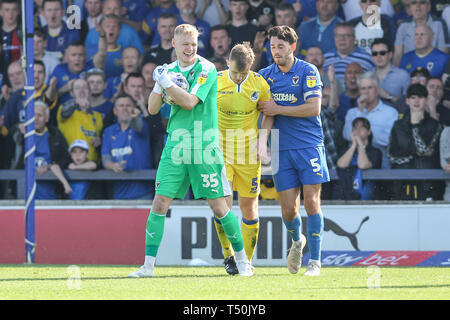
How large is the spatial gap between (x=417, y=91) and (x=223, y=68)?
239 centimetres

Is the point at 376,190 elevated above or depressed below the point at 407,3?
below

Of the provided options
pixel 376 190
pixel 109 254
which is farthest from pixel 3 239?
pixel 376 190

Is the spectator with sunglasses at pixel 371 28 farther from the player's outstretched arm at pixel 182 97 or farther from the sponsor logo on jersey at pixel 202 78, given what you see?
the player's outstretched arm at pixel 182 97

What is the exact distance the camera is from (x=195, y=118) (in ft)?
25.2

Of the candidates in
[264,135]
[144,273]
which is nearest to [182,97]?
[264,135]

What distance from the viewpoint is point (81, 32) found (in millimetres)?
12227

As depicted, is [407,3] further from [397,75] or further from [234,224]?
[234,224]

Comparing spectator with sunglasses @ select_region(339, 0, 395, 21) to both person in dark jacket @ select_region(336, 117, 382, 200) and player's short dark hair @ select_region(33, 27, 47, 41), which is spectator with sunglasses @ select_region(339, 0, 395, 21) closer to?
person in dark jacket @ select_region(336, 117, 382, 200)

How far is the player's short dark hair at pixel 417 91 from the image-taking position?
35.8 feet

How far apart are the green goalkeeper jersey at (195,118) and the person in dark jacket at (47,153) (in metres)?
4.01

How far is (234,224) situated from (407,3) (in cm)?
518

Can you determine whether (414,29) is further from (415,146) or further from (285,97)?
(285,97)

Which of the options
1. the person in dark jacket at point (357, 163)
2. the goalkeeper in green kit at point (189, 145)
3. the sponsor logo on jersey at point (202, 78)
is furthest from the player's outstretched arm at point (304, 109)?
the person in dark jacket at point (357, 163)
